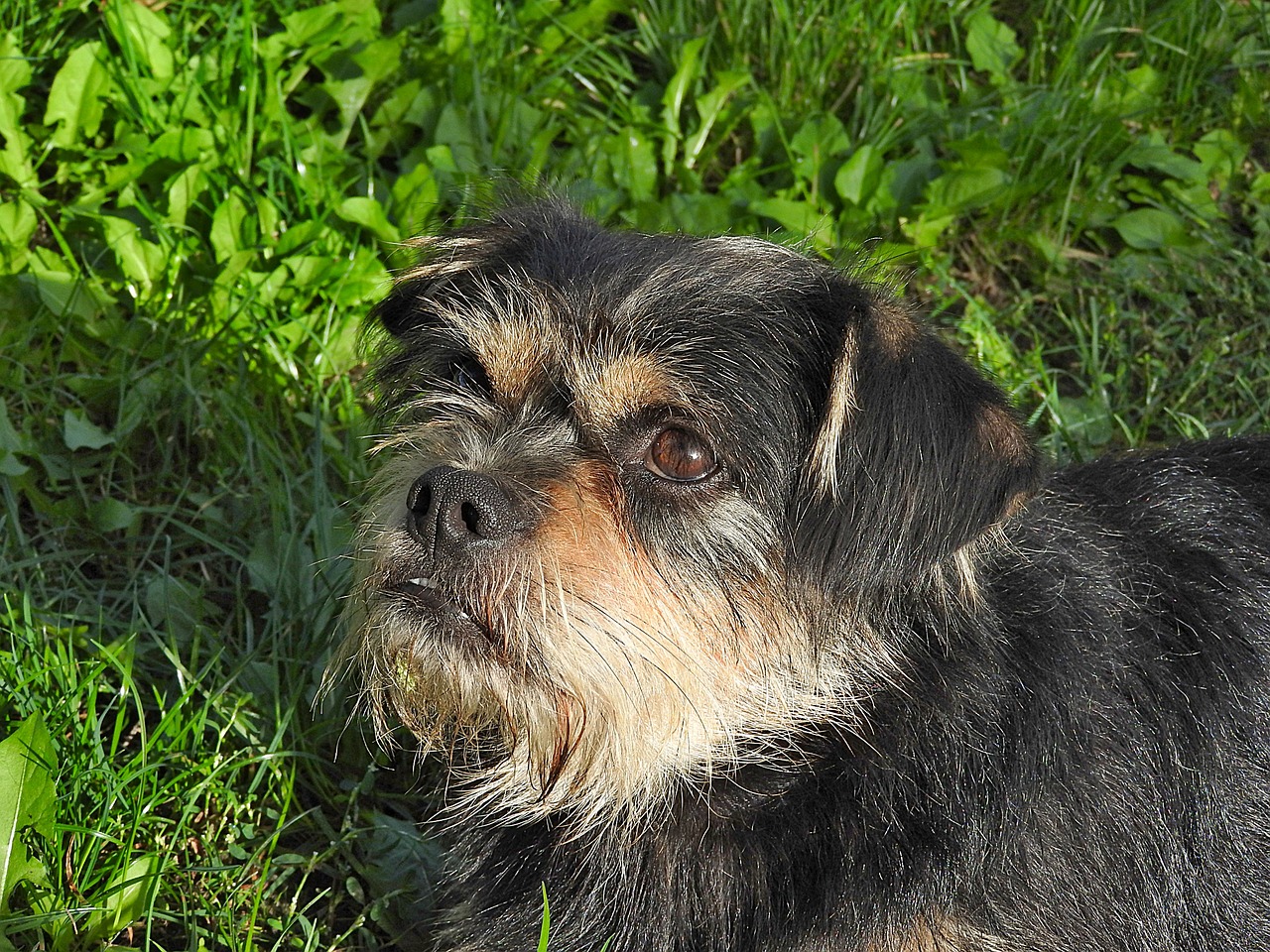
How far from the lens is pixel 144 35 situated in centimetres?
489

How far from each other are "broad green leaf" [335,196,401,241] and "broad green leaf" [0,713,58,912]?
2.25 meters

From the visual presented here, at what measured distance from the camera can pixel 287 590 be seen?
13.1ft

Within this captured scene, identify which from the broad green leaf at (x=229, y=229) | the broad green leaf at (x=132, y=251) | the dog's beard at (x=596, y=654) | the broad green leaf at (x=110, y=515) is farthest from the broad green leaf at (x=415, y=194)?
the dog's beard at (x=596, y=654)

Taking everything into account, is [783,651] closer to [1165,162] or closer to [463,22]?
[463,22]

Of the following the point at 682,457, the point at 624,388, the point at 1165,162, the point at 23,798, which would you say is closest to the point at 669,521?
the point at 682,457

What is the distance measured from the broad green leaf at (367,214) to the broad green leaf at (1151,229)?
2.84 metres

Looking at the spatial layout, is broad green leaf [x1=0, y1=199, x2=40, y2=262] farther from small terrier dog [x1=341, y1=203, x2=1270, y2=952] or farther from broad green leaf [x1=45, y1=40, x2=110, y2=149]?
small terrier dog [x1=341, y1=203, x2=1270, y2=952]

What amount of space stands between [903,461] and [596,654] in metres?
0.69

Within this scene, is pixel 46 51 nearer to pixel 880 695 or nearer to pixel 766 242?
pixel 766 242

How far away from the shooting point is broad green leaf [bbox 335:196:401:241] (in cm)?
482

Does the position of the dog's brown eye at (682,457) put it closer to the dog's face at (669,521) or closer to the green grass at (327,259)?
the dog's face at (669,521)

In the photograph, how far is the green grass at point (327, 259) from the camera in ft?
11.5

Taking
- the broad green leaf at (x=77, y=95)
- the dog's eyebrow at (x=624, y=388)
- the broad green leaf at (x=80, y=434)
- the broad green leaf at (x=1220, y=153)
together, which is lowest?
the broad green leaf at (x=80, y=434)

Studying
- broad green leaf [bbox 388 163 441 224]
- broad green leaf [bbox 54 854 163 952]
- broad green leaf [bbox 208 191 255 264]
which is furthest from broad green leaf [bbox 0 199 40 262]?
broad green leaf [bbox 54 854 163 952]
